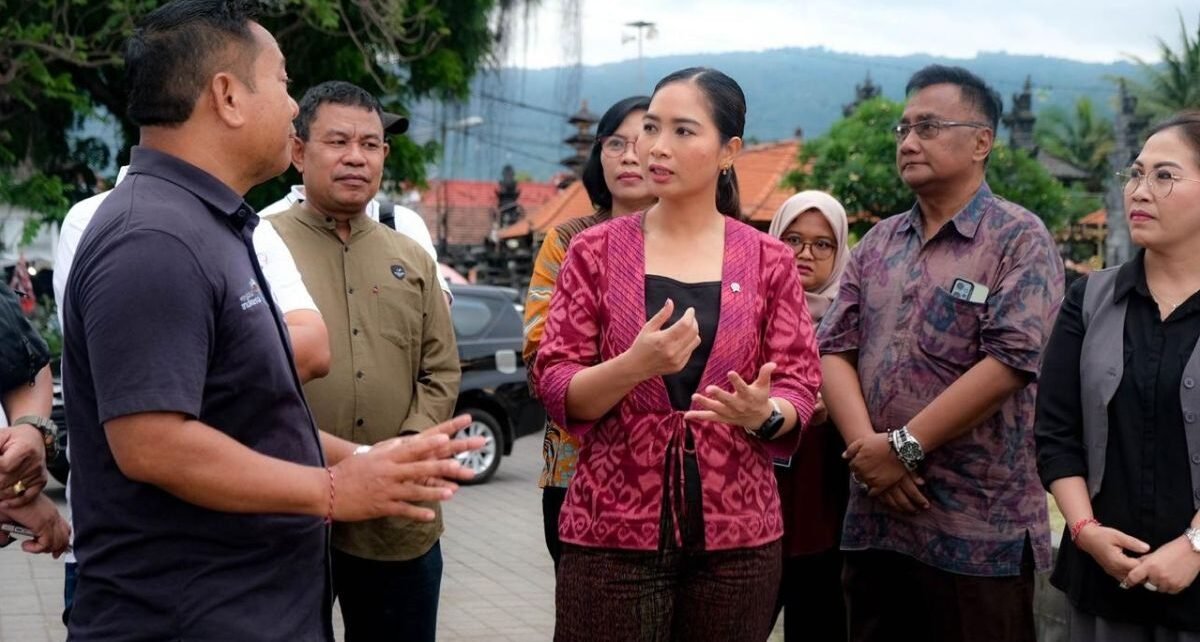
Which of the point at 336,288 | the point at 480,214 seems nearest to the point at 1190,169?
the point at 336,288

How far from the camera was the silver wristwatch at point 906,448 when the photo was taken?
427 centimetres

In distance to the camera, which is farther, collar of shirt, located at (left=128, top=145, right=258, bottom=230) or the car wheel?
the car wheel

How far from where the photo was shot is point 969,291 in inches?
171

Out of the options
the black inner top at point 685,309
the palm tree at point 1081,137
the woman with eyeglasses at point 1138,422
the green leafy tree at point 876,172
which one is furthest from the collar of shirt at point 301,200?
the palm tree at point 1081,137

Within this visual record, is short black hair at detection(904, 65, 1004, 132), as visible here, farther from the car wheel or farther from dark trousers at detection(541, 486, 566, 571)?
the car wheel

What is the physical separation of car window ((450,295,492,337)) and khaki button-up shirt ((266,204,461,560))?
8640 millimetres

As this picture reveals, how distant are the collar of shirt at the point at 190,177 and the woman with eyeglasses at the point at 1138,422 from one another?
2380 millimetres

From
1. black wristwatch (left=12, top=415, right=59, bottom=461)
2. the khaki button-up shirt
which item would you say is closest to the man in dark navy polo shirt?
black wristwatch (left=12, top=415, right=59, bottom=461)

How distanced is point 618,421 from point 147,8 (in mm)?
10941

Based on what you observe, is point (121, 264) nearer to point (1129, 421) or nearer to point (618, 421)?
point (618, 421)

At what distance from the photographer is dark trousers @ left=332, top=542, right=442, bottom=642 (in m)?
4.11

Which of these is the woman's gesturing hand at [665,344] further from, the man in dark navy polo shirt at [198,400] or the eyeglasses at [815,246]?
the eyeglasses at [815,246]

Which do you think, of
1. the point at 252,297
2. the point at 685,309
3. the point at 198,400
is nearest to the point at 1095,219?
the point at 685,309

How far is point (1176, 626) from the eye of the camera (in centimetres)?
362
